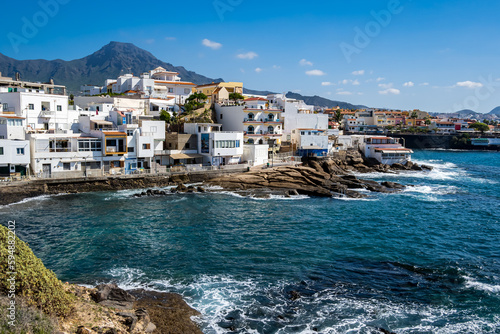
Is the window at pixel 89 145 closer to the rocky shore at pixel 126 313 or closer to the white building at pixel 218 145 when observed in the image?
the white building at pixel 218 145

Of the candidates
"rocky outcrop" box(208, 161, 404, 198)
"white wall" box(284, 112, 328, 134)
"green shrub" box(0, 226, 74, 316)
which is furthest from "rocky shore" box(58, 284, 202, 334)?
"white wall" box(284, 112, 328, 134)

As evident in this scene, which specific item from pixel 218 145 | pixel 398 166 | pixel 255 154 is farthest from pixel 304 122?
pixel 218 145

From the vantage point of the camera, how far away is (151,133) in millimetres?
56656

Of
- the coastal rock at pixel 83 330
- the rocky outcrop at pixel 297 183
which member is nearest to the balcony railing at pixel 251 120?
the rocky outcrop at pixel 297 183

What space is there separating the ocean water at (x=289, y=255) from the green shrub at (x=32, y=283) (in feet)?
21.4

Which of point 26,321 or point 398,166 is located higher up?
point 398,166

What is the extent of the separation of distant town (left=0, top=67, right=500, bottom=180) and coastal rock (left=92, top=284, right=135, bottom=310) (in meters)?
31.8

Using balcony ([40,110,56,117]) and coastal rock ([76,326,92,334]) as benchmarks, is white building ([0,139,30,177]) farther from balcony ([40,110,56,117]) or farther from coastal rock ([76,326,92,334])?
coastal rock ([76,326,92,334])

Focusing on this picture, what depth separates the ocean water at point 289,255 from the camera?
→ 19.7m

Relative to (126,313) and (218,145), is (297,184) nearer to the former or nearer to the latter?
(218,145)

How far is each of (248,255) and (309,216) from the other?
13286 millimetres

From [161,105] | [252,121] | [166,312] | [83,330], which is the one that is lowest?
[166,312]

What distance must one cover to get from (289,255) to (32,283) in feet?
56.7

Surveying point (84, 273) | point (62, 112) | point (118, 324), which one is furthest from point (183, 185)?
point (118, 324)
